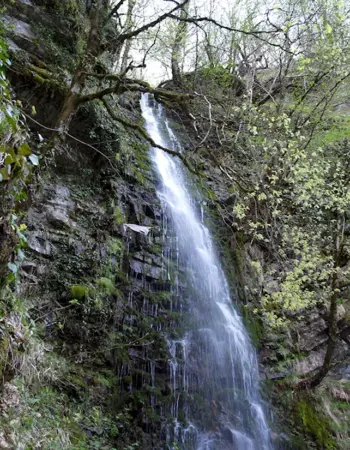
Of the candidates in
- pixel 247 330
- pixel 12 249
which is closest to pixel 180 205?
pixel 247 330

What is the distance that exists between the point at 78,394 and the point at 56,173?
4238 mm

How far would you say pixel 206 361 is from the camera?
780 centimetres

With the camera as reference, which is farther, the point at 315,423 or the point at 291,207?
the point at 291,207

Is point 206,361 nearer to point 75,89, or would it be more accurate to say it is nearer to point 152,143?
point 152,143

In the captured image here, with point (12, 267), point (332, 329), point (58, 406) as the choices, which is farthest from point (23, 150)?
point (332, 329)

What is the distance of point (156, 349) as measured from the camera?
701cm

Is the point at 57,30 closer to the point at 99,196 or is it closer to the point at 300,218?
the point at 99,196

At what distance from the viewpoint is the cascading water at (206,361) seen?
22.6ft

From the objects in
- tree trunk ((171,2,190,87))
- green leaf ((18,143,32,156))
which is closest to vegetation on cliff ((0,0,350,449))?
green leaf ((18,143,32,156))

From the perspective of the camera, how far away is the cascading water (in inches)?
271

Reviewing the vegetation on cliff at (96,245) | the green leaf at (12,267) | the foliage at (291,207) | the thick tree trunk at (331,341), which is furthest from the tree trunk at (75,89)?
the thick tree trunk at (331,341)


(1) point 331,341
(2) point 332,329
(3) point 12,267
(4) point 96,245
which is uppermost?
(3) point 12,267

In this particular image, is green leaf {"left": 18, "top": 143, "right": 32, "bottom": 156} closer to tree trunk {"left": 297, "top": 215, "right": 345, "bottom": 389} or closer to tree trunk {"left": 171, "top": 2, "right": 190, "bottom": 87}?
tree trunk {"left": 171, "top": 2, "right": 190, "bottom": 87}

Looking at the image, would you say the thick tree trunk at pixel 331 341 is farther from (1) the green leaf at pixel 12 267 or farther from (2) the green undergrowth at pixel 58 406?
(1) the green leaf at pixel 12 267
